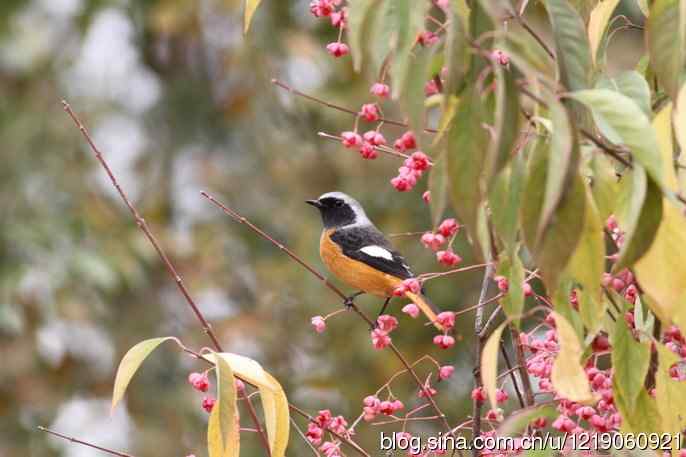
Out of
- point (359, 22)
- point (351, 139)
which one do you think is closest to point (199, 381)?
point (351, 139)

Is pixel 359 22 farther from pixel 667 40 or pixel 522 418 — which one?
pixel 522 418

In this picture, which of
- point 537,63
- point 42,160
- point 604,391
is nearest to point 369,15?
point 537,63

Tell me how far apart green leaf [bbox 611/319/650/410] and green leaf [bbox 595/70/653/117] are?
1.19 ft

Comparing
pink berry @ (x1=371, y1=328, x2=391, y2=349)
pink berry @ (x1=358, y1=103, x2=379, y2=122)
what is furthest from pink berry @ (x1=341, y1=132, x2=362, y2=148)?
pink berry @ (x1=371, y1=328, x2=391, y2=349)

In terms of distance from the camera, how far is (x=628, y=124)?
5.18 ft

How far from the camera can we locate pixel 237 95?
9977 millimetres

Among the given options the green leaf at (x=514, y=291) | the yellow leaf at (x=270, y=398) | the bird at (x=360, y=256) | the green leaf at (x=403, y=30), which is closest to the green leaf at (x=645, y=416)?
the green leaf at (x=514, y=291)

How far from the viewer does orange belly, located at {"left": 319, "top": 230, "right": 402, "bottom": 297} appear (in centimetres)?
498

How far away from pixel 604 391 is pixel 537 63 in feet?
2.61

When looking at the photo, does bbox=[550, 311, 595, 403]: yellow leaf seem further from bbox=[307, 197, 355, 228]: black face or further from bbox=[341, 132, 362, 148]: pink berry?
bbox=[307, 197, 355, 228]: black face

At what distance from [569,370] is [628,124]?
0.38 metres

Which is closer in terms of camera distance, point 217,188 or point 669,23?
point 669,23

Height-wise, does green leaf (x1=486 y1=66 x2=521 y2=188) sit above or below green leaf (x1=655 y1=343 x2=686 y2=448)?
above

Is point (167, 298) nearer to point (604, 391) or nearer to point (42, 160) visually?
point (42, 160)
